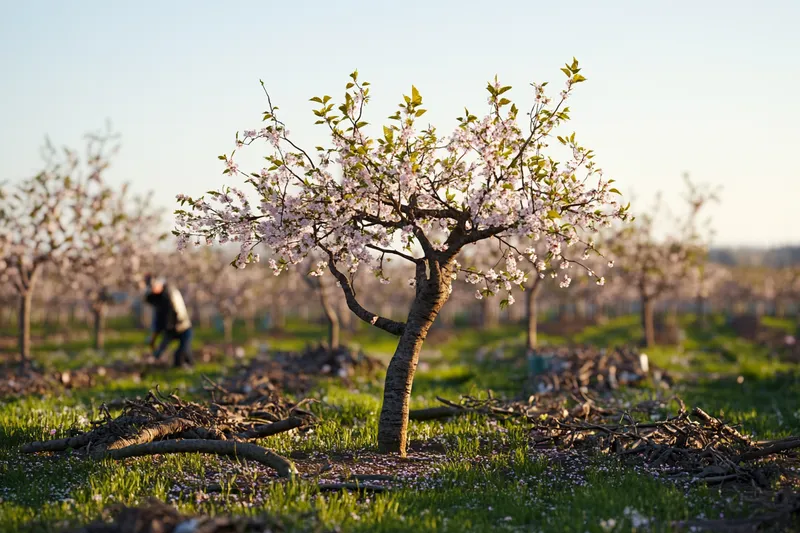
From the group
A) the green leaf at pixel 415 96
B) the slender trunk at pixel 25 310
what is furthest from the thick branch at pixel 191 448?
the slender trunk at pixel 25 310

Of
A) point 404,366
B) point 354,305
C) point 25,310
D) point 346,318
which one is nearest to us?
point 354,305

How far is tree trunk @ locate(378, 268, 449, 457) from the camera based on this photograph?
9586mm

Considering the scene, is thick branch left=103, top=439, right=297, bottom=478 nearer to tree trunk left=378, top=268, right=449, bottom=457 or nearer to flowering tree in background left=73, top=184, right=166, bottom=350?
tree trunk left=378, top=268, right=449, bottom=457

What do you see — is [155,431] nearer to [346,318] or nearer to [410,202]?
[410,202]

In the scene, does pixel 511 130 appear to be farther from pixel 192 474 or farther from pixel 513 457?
pixel 192 474

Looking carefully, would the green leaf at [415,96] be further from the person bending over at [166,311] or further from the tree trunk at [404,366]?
the person bending over at [166,311]

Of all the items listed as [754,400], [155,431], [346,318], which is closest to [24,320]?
[155,431]

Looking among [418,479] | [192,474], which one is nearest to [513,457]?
[418,479]

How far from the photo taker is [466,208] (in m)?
9.13

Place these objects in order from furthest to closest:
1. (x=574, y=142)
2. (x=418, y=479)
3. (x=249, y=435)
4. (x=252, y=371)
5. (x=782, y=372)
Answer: (x=782, y=372) → (x=252, y=371) → (x=249, y=435) → (x=574, y=142) → (x=418, y=479)

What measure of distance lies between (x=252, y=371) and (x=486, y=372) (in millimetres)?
6861

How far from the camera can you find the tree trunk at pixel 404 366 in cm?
959

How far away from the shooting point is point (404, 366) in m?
9.66

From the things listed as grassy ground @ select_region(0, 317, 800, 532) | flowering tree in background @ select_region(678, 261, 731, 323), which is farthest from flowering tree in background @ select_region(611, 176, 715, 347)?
grassy ground @ select_region(0, 317, 800, 532)
